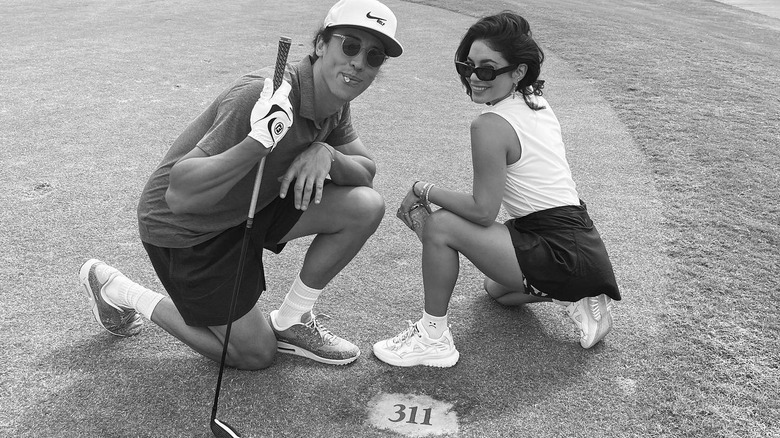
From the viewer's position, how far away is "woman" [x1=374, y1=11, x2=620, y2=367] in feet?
8.90

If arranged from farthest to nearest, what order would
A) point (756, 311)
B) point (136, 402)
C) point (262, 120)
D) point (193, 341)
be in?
point (756, 311) < point (193, 341) < point (136, 402) < point (262, 120)

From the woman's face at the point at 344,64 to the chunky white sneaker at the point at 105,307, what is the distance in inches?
46.7

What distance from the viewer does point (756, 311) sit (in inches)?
120

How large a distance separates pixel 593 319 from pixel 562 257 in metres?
0.28

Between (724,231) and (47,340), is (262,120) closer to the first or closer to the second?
(47,340)

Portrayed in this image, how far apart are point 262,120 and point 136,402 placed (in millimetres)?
1063

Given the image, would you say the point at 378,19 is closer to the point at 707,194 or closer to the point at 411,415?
the point at 411,415

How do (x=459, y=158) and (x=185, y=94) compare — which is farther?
(x=185, y=94)

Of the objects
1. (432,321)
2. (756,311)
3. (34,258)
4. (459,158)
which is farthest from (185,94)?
(756,311)

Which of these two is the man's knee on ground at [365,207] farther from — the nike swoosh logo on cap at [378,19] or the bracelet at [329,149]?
the nike swoosh logo on cap at [378,19]

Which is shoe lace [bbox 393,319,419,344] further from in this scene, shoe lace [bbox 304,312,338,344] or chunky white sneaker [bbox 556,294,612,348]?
chunky white sneaker [bbox 556,294,612,348]

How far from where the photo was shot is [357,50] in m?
2.53

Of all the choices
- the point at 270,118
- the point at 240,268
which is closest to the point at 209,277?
the point at 240,268

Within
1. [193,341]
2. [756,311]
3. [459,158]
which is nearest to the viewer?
[193,341]
